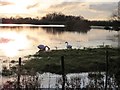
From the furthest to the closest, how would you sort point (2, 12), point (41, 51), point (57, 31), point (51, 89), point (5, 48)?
point (57, 31) → point (41, 51) → point (5, 48) → point (2, 12) → point (51, 89)

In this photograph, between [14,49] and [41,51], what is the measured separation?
1.10 m

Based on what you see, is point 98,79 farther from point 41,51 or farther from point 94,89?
point 41,51

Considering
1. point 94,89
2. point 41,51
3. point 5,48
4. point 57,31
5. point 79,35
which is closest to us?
point 94,89

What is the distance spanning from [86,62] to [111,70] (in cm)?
526

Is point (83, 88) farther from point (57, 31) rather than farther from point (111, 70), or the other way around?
point (57, 31)

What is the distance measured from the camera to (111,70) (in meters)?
4.10

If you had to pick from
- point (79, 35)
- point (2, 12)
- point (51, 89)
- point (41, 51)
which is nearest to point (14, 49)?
point (41, 51)

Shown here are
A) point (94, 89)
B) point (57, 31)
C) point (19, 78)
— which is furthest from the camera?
point (57, 31)

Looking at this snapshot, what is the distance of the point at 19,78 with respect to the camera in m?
3.89

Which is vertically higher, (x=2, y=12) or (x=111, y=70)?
(x=2, y=12)

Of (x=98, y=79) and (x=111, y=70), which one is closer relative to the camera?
(x=98, y=79)

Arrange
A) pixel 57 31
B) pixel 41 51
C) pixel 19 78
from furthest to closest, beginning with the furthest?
pixel 57 31 < pixel 41 51 < pixel 19 78

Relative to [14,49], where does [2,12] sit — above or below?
above

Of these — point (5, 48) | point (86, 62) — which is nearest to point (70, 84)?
point (86, 62)
